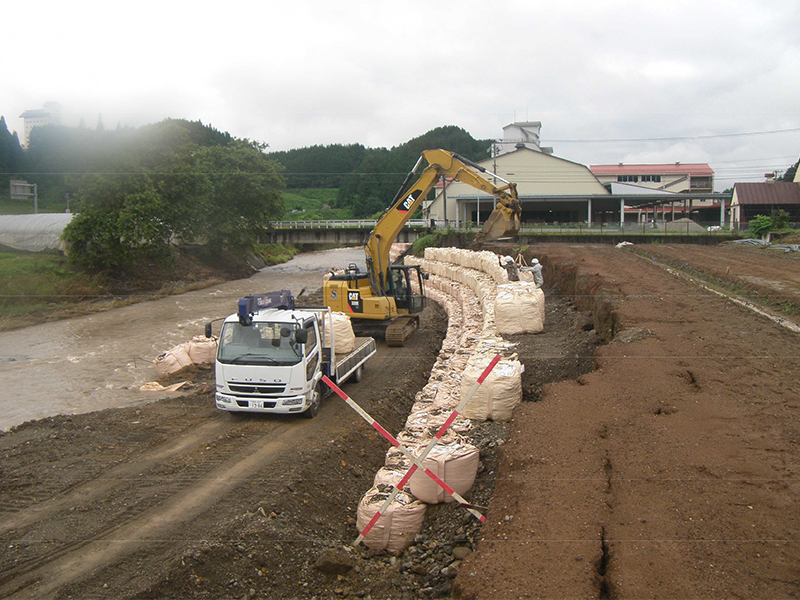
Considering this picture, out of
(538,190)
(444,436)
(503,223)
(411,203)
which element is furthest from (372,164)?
(444,436)

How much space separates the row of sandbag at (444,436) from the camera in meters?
6.54

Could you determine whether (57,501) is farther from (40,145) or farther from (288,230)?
(288,230)

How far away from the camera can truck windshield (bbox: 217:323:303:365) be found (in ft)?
34.0

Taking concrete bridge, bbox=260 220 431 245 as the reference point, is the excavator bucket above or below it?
below

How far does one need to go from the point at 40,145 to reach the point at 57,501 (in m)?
35.0

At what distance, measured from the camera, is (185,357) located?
15359mm

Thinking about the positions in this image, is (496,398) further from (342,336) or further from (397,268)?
(397,268)

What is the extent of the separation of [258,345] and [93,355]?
11881 mm

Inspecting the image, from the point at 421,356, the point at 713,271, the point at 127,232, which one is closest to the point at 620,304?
the point at 421,356

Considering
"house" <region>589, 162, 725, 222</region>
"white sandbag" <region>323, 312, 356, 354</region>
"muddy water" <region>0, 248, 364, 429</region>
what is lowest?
"muddy water" <region>0, 248, 364, 429</region>

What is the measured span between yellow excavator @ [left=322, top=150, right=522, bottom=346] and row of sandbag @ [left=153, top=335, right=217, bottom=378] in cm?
382

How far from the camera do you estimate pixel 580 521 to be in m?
5.44

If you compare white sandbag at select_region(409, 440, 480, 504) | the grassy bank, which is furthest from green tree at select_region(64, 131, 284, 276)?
white sandbag at select_region(409, 440, 480, 504)

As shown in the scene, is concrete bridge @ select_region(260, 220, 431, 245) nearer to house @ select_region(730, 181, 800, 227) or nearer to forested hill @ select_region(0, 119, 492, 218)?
forested hill @ select_region(0, 119, 492, 218)
